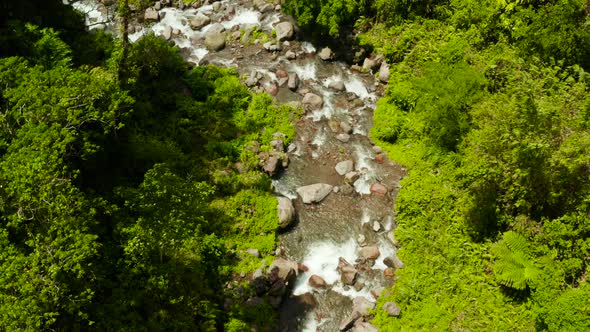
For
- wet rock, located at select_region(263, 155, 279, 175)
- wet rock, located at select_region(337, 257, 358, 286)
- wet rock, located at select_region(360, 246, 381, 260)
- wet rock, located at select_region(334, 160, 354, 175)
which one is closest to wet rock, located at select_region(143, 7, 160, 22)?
wet rock, located at select_region(263, 155, 279, 175)

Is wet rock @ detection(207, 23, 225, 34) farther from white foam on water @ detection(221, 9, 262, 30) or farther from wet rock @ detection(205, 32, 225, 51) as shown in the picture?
white foam on water @ detection(221, 9, 262, 30)

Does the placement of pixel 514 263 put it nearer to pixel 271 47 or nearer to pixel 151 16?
pixel 271 47

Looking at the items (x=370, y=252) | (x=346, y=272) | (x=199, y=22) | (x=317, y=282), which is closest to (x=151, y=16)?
(x=199, y=22)

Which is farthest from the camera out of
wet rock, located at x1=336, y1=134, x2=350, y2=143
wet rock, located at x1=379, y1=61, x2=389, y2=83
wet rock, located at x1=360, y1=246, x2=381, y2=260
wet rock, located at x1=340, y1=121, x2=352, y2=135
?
wet rock, located at x1=379, y1=61, x2=389, y2=83

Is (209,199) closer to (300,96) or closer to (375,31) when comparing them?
(300,96)

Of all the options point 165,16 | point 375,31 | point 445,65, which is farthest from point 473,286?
point 165,16

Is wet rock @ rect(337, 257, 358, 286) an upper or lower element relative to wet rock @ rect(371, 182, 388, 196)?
lower

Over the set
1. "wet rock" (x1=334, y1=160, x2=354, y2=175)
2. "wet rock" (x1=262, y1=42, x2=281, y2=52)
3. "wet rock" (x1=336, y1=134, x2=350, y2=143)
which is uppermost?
"wet rock" (x1=262, y1=42, x2=281, y2=52)
